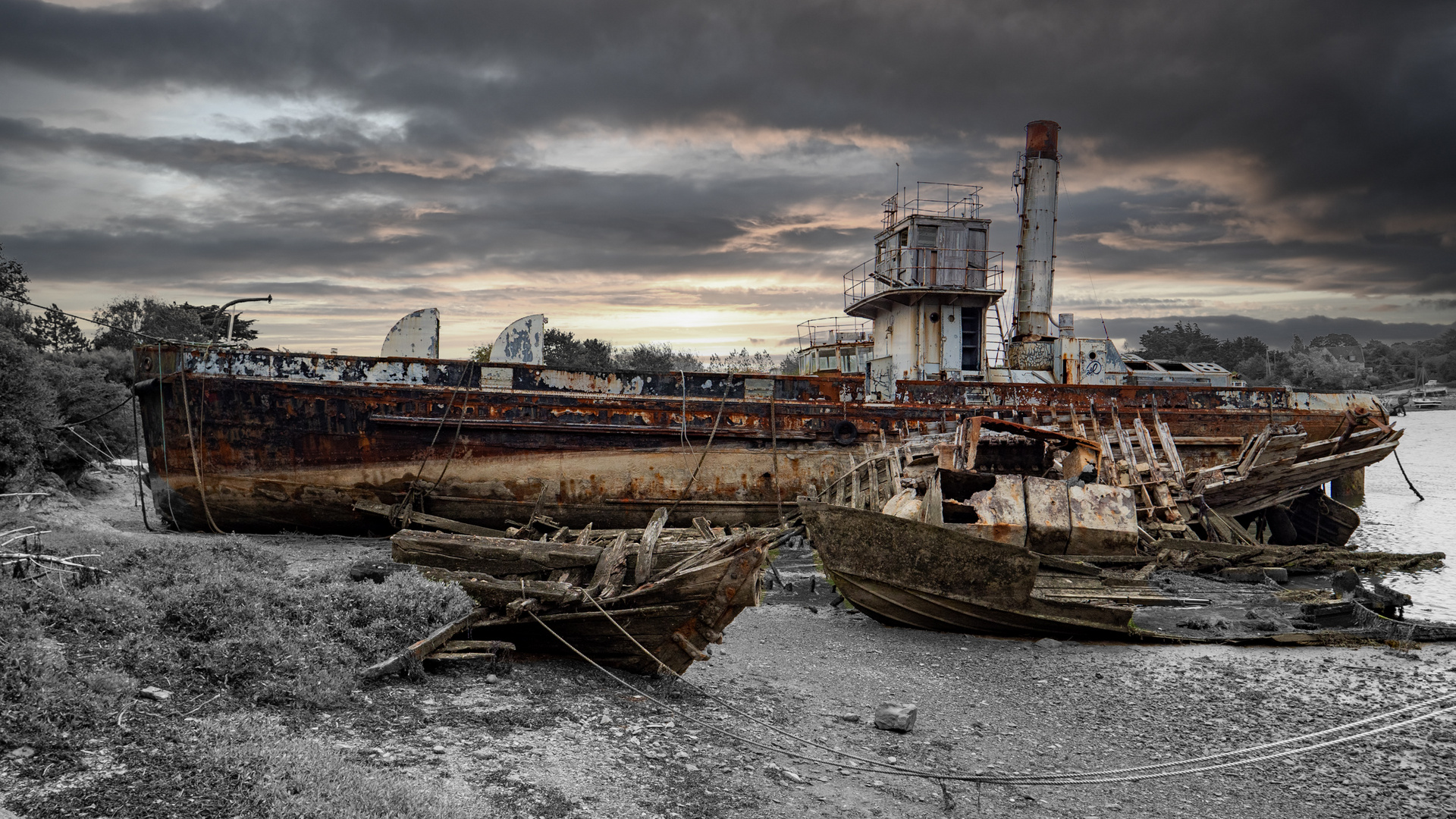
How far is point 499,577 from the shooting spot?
7.37m

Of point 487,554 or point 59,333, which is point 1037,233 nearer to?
point 487,554

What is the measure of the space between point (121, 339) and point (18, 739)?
47.6 metres

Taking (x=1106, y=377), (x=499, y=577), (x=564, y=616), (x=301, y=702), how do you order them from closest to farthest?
1. (x=301, y=702)
2. (x=564, y=616)
3. (x=499, y=577)
4. (x=1106, y=377)

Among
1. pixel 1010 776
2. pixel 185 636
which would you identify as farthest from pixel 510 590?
pixel 1010 776

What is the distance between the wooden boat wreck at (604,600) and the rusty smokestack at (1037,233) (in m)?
17.9

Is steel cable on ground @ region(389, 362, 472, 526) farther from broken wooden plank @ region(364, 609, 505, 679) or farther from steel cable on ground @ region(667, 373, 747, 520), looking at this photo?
broken wooden plank @ region(364, 609, 505, 679)

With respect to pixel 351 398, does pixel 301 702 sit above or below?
below

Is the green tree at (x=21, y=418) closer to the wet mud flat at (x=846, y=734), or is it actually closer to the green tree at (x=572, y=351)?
the wet mud flat at (x=846, y=734)

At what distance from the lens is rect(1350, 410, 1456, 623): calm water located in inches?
515

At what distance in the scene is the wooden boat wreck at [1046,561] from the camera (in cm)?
883

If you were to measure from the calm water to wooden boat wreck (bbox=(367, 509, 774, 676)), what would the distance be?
10841 mm

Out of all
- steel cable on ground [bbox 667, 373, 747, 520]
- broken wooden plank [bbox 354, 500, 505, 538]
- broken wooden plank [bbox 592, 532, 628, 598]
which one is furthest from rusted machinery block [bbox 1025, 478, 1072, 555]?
broken wooden plank [bbox 354, 500, 505, 538]

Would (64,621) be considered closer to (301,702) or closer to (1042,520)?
(301,702)

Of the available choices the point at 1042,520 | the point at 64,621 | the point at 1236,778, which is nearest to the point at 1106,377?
the point at 1042,520
